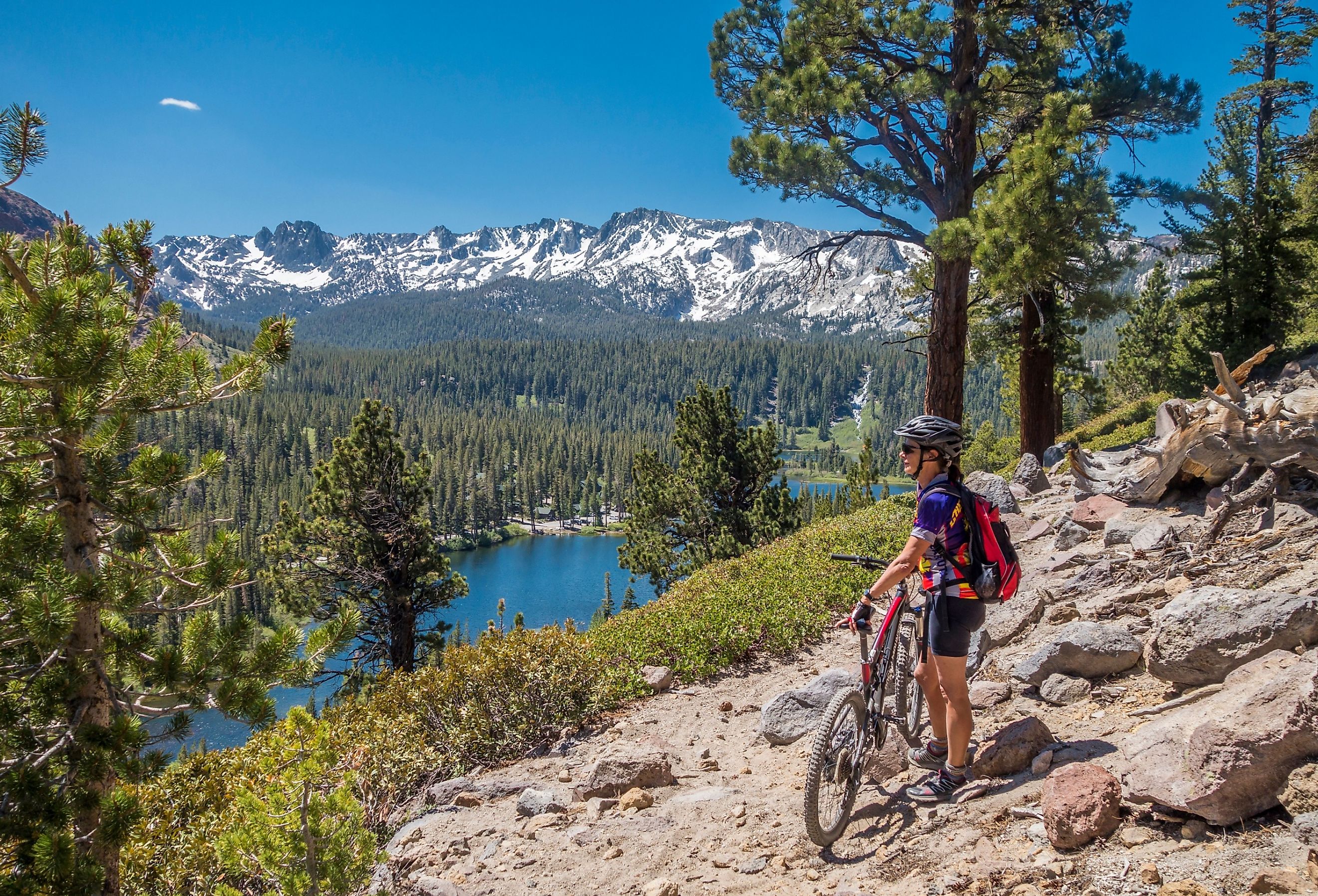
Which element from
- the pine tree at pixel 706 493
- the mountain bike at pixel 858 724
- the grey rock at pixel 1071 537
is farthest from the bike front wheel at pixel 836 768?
the pine tree at pixel 706 493

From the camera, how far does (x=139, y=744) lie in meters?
4.57

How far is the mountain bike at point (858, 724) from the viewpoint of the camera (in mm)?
4090

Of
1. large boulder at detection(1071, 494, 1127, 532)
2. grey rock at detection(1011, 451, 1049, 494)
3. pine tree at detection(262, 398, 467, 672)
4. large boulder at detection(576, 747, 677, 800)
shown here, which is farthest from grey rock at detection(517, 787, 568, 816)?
pine tree at detection(262, 398, 467, 672)

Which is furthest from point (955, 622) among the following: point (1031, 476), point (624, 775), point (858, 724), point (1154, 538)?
point (1031, 476)

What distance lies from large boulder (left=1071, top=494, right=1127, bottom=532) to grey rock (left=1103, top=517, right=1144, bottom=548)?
0.45 metres

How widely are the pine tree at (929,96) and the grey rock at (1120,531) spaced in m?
4.35

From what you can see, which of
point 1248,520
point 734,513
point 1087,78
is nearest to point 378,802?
point 1248,520

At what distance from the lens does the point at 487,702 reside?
291 inches

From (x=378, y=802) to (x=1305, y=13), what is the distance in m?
32.7

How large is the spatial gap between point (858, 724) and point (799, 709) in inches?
81.3

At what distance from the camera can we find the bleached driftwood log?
21.5 feet

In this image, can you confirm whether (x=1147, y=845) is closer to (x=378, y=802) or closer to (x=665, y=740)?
(x=665, y=740)

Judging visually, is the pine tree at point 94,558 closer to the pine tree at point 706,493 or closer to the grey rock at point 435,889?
the grey rock at point 435,889

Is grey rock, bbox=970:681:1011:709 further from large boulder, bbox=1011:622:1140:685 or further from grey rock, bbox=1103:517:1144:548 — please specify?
grey rock, bbox=1103:517:1144:548
